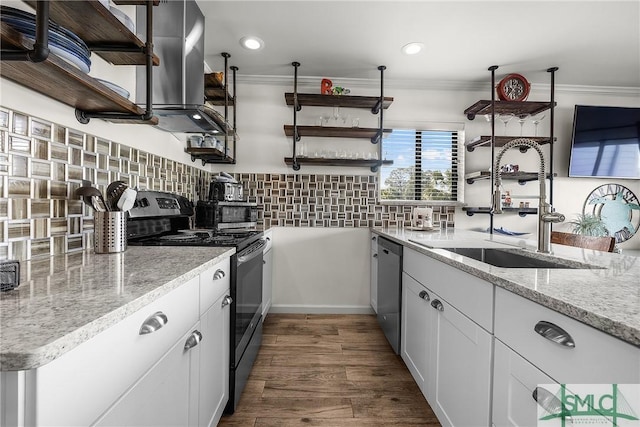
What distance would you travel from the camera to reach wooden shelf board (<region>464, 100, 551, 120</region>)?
295 cm

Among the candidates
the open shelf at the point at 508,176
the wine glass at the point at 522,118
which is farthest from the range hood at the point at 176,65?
the wine glass at the point at 522,118

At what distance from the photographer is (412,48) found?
2521mm

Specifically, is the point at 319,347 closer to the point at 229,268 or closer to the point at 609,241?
the point at 229,268

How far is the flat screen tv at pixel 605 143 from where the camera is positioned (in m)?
3.22

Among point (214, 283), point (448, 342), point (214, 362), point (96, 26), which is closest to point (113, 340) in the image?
point (214, 283)

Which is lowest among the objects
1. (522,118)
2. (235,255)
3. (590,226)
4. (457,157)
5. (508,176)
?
(235,255)

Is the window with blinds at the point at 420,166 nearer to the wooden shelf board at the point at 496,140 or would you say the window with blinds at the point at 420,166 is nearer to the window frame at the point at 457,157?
the window frame at the point at 457,157

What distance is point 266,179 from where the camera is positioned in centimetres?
321

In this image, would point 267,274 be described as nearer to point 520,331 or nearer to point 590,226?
point 520,331

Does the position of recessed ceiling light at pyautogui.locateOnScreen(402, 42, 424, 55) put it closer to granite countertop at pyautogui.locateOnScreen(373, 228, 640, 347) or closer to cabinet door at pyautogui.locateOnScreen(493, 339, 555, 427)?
granite countertop at pyautogui.locateOnScreen(373, 228, 640, 347)

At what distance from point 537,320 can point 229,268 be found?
3.90 feet

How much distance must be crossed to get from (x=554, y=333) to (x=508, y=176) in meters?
2.80

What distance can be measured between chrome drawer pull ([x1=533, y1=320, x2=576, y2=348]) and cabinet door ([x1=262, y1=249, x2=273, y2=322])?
6.74 feet

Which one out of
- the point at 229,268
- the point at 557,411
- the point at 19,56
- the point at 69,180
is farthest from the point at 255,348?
the point at 19,56
